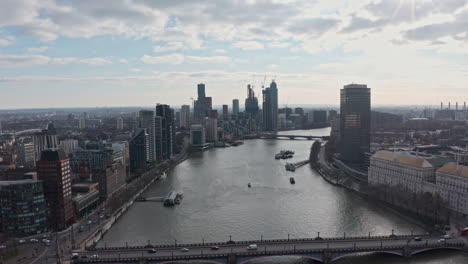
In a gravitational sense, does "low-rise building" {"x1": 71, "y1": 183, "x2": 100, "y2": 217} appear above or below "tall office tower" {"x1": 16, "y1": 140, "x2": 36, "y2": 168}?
below

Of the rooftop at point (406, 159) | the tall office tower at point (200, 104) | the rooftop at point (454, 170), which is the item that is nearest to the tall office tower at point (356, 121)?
the rooftop at point (406, 159)

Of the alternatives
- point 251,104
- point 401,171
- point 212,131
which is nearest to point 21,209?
point 401,171

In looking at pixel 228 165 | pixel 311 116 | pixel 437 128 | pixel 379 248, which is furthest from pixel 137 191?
pixel 311 116

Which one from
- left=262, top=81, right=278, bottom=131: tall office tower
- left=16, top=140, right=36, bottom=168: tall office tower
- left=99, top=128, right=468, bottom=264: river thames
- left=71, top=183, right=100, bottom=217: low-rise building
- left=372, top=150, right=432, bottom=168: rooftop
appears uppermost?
left=262, top=81, right=278, bottom=131: tall office tower

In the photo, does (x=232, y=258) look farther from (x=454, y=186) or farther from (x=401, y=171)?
(x=401, y=171)

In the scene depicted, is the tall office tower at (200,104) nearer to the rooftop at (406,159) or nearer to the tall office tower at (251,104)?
the tall office tower at (251,104)

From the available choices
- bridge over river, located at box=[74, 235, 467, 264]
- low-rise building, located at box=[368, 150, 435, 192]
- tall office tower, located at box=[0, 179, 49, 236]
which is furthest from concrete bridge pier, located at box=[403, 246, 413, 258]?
tall office tower, located at box=[0, 179, 49, 236]

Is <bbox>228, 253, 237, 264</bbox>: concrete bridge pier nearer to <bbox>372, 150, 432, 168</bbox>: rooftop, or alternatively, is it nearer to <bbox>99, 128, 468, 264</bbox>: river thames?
<bbox>99, 128, 468, 264</bbox>: river thames
